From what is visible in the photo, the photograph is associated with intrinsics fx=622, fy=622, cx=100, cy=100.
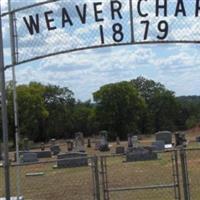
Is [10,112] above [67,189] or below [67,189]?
above

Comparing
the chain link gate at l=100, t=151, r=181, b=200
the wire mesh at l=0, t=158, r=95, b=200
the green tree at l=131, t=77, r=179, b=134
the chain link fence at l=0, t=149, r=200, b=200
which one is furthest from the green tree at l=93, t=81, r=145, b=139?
the wire mesh at l=0, t=158, r=95, b=200

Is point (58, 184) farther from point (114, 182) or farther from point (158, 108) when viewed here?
point (158, 108)

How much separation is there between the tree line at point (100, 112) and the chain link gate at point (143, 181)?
44462 mm

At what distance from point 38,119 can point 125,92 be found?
12.9 metres

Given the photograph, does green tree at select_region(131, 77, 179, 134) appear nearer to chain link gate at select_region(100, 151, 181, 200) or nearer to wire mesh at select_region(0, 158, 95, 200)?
chain link gate at select_region(100, 151, 181, 200)

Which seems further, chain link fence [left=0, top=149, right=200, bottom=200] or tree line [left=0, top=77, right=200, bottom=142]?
tree line [left=0, top=77, right=200, bottom=142]

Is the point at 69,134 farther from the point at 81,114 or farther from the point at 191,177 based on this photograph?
the point at 191,177

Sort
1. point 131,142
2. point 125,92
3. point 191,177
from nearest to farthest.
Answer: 1. point 191,177
2. point 131,142
3. point 125,92

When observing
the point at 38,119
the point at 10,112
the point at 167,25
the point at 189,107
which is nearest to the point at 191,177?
the point at 167,25

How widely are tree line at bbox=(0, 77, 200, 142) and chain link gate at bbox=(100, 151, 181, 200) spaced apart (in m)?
44.5

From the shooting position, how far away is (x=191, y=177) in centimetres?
2123

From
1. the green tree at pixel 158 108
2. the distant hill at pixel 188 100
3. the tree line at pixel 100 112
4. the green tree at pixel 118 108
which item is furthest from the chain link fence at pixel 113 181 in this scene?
the distant hill at pixel 188 100

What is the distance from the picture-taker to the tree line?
78375 mm

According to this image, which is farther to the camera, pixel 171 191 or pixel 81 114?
pixel 81 114
